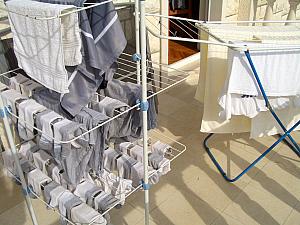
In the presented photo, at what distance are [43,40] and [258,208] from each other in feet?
5.62

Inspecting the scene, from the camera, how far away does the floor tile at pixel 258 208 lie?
6.51 ft

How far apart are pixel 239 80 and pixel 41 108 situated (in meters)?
1.12

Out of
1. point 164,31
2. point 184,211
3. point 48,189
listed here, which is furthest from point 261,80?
point 164,31

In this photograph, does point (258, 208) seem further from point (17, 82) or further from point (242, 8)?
point (242, 8)

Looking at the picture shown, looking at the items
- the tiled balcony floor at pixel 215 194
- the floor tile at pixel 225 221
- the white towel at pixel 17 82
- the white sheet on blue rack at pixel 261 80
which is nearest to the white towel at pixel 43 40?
the white towel at pixel 17 82

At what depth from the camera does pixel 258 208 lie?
2066mm

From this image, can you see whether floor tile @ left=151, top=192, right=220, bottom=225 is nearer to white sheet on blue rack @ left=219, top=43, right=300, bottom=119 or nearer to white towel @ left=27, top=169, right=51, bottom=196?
white sheet on blue rack @ left=219, top=43, right=300, bottom=119

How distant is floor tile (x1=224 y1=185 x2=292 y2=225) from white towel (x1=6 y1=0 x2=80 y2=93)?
1422mm

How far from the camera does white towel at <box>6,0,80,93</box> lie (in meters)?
1.22

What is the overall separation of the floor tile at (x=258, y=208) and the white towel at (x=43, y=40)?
4.67 feet

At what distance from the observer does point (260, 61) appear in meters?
1.79

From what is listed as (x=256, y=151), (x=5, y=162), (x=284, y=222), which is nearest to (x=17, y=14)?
(x=5, y=162)

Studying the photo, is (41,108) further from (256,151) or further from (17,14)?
(256,151)

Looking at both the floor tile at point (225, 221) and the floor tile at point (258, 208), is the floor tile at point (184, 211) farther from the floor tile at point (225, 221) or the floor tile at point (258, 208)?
the floor tile at point (258, 208)
